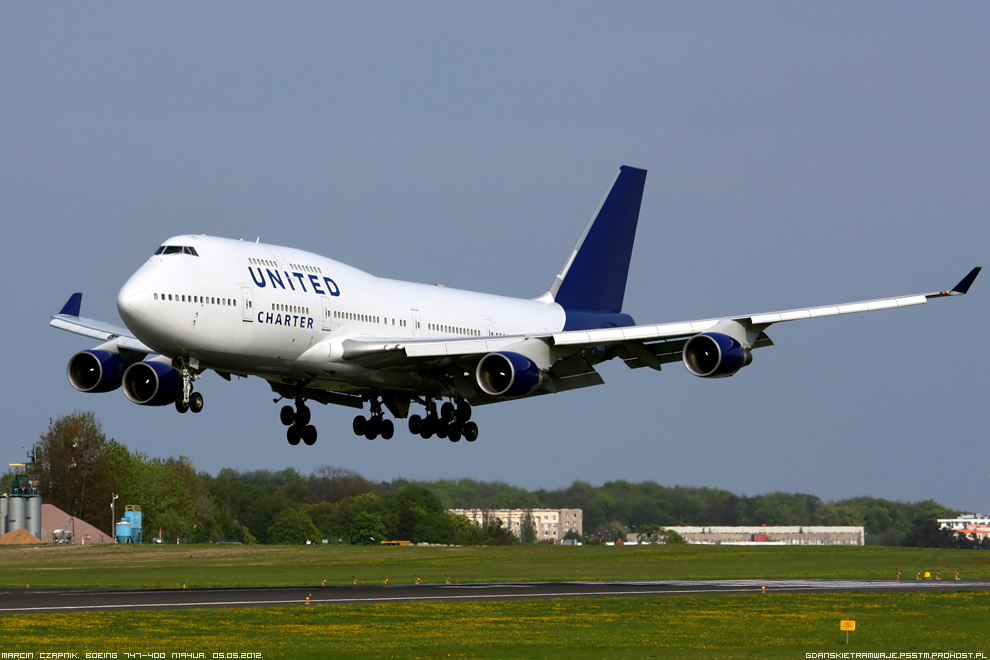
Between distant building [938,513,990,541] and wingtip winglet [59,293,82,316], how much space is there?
7856 centimetres

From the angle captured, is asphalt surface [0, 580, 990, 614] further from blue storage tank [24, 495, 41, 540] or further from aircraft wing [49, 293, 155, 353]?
blue storage tank [24, 495, 41, 540]

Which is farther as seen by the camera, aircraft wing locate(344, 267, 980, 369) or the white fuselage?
aircraft wing locate(344, 267, 980, 369)

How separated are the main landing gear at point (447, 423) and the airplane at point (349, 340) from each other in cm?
5

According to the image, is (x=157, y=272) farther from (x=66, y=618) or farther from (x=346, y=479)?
(x=346, y=479)

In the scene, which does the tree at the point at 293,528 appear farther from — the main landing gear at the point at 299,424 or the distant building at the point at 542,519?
the main landing gear at the point at 299,424

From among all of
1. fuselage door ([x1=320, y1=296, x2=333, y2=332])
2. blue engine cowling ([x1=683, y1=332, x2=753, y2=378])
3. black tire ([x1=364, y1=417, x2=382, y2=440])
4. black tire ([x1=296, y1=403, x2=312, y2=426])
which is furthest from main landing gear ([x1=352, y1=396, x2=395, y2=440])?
blue engine cowling ([x1=683, y1=332, x2=753, y2=378])

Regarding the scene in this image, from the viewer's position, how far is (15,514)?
12700 cm

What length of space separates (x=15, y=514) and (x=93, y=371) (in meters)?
77.6

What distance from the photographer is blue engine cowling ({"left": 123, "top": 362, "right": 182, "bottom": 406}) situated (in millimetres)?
54031

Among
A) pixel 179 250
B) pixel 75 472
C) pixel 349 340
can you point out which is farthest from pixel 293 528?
pixel 179 250

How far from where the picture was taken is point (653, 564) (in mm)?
86062

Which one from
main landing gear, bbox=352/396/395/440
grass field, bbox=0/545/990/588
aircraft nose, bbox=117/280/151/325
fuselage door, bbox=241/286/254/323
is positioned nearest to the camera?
aircraft nose, bbox=117/280/151/325

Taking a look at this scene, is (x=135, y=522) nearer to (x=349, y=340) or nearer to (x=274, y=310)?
(x=349, y=340)

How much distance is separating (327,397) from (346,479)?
2838 inches
